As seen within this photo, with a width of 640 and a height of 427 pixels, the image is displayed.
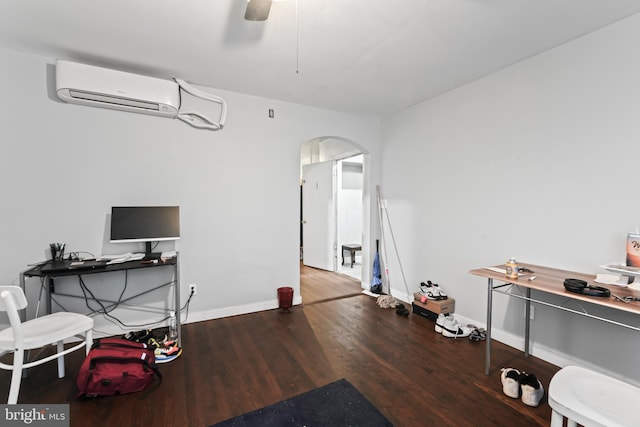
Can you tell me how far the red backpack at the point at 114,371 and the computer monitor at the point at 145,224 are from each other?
958 millimetres

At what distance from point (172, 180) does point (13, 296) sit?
1.63 m

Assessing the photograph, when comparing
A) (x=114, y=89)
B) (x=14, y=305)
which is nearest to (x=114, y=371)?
(x=14, y=305)

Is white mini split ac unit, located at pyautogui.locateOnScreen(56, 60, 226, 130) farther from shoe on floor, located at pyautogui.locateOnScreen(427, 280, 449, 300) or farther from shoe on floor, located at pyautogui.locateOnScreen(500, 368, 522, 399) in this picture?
shoe on floor, located at pyautogui.locateOnScreen(500, 368, 522, 399)

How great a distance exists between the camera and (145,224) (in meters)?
2.81

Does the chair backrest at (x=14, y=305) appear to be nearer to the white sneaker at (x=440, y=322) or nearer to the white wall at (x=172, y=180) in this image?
the white wall at (x=172, y=180)

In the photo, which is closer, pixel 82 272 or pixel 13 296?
pixel 13 296

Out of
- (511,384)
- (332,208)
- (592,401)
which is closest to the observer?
(592,401)

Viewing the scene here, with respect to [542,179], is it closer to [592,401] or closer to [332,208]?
[592,401]

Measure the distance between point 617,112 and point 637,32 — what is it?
1.71 feet

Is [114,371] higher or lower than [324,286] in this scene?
higher

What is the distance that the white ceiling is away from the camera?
74.3 inches

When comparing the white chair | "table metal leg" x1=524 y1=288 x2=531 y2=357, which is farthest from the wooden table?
the white chair

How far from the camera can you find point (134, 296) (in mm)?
2947

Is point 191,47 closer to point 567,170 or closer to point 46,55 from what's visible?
point 46,55
